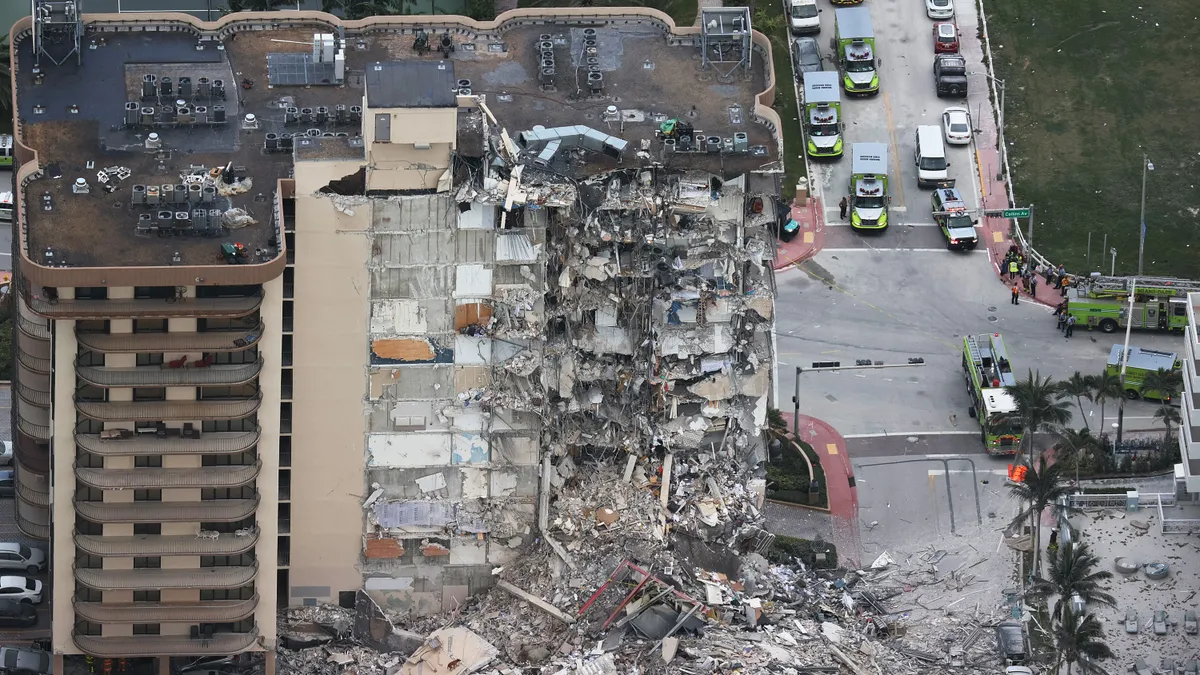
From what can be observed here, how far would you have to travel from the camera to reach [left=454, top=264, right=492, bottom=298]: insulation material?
195375 mm

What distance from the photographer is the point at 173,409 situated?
7485 inches

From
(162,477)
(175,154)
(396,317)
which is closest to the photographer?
(162,477)

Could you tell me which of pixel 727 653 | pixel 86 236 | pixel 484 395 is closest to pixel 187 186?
pixel 86 236

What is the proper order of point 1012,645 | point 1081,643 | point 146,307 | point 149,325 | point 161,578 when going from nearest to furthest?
point 146,307 → point 1081,643 → point 149,325 → point 161,578 → point 1012,645

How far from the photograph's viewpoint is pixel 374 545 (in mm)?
198875

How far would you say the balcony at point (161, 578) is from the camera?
632 ft

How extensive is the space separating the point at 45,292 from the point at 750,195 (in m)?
39.7

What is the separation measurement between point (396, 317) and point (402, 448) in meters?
7.48

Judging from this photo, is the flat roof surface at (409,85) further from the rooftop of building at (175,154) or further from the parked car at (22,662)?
the parked car at (22,662)

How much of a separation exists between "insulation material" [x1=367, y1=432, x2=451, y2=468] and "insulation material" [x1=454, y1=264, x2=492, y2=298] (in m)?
8.15

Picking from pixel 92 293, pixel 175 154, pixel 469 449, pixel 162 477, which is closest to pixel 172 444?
pixel 162 477

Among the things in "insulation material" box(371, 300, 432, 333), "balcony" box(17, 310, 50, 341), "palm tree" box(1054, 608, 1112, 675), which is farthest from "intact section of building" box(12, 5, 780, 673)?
"palm tree" box(1054, 608, 1112, 675)

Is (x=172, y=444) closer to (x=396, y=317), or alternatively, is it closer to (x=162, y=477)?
(x=162, y=477)

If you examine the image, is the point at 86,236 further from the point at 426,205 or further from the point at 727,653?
the point at 727,653
